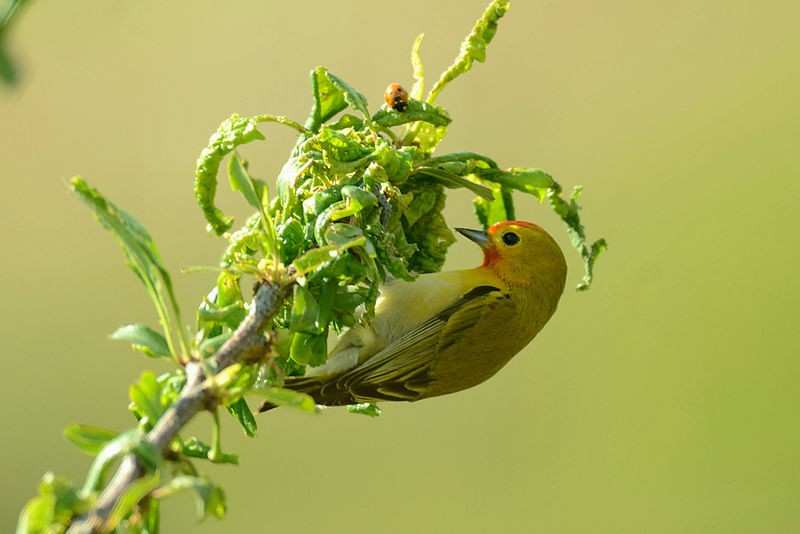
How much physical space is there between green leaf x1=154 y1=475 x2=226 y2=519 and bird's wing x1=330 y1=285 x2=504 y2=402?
154 centimetres

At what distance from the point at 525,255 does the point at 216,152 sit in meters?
1.63

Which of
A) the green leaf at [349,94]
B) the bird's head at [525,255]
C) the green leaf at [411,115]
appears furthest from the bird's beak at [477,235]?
the green leaf at [349,94]

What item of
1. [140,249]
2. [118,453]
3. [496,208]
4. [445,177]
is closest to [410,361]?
[496,208]

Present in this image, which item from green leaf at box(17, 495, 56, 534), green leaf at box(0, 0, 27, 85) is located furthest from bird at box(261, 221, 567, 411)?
green leaf at box(0, 0, 27, 85)

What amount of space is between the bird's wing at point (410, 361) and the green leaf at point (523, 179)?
67cm

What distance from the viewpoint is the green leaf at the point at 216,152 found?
6.21 ft

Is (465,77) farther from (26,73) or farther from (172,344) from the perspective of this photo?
(26,73)

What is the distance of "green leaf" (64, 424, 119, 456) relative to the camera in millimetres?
1295

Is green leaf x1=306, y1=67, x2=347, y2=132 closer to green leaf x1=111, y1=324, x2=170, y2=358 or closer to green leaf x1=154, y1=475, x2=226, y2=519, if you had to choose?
green leaf x1=111, y1=324, x2=170, y2=358

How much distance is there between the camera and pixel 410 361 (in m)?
2.89

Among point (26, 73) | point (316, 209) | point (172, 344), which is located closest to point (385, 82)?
point (316, 209)

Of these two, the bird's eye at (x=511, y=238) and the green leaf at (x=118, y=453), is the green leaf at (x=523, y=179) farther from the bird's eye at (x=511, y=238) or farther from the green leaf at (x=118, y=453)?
the green leaf at (x=118, y=453)

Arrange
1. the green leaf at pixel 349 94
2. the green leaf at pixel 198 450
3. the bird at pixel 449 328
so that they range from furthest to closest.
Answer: the bird at pixel 449 328 < the green leaf at pixel 349 94 < the green leaf at pixel 198 450

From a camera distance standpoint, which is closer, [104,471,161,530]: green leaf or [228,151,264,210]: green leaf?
[104,471,161,530]: green leaf
